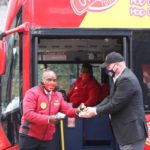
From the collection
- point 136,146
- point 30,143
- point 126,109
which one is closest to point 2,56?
point 30,143

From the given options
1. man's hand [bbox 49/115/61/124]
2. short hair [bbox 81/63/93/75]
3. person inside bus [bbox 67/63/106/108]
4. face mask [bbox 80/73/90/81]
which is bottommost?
man's hand [bbox 49/115/61/124]

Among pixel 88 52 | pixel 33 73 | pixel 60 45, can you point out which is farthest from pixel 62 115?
pixel 88 52

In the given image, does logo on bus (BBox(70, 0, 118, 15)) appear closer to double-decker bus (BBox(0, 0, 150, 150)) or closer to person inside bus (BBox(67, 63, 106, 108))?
double-decker bus (BBox(0, 0, 150, 150))

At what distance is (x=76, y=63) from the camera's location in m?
8.34

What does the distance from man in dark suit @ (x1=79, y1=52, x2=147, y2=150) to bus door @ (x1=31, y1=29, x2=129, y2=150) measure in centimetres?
67

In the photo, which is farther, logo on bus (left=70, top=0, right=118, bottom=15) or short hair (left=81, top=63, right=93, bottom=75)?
short hair (left=81, top=63, right=93, bottom=75)

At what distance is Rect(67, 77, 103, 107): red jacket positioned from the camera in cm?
741

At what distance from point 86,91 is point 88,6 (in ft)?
5.84

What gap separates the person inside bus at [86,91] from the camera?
292 inches

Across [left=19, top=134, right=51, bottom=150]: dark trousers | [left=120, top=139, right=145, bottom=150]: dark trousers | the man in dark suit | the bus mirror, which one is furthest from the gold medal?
[left=120, top=139, right=145, bottom=150]: dark trousers

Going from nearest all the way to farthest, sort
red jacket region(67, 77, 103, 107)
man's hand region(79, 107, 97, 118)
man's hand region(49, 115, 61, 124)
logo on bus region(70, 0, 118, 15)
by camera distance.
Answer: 1. man's hand region(79, 107, 97, 118)
2. man's hand region(49, 115, 61, 124)
3. logo on bus region(70, 0, 118, 15)
4. red jacket region(67, 77, 103, 107)

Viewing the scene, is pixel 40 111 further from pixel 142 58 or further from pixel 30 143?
pixel 142 58

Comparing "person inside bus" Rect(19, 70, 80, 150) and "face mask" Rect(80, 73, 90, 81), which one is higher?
"face mask" Rect(80, 73, 90, 81)

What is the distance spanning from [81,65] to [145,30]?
209cm
